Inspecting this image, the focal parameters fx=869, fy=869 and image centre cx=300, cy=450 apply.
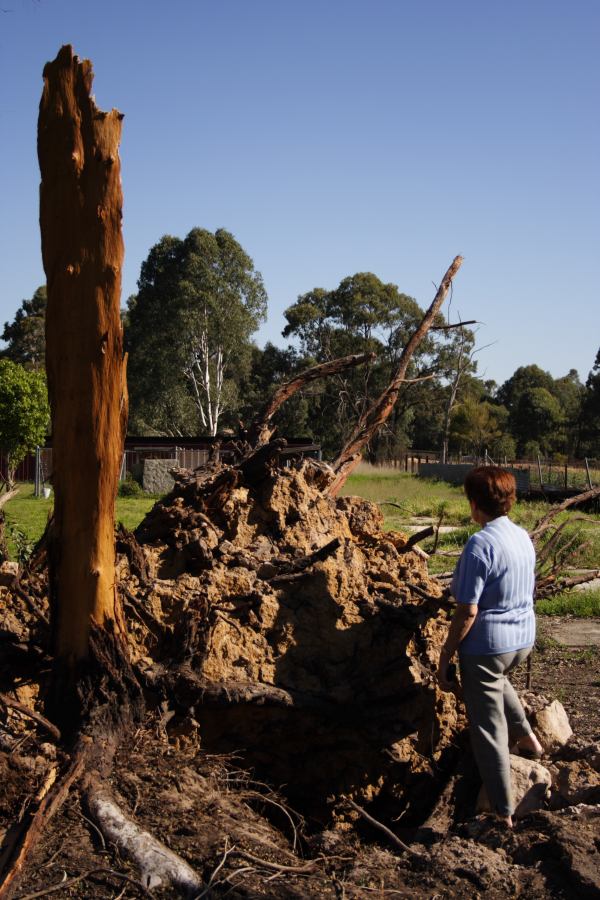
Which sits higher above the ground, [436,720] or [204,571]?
[204,571]

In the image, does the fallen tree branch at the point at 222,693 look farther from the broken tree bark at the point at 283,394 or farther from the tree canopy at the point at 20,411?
the tree canopy at the point at 20,411

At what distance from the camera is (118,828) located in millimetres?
2957

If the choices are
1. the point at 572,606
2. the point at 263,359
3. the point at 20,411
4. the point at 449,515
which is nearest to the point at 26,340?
the point at 263,359

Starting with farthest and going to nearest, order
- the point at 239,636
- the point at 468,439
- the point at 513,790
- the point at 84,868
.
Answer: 1. the point at 468,439
2. the point at 239,636
3. the point at 513,790
4. the point at 84,868

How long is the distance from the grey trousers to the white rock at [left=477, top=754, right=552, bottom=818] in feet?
0.41

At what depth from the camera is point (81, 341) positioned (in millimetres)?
3336

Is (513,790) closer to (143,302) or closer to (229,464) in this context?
(229,464)

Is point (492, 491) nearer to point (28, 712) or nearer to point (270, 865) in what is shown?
point (270, 865)

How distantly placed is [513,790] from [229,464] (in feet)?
7.68

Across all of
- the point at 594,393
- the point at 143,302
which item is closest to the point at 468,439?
the point at 594,393

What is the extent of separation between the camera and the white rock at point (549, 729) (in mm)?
4133

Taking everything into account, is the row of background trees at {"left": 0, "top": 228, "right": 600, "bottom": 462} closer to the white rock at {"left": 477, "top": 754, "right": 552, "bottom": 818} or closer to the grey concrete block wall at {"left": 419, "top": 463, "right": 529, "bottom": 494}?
the grey concrete block wall at {"left": 419, "top": 463, "right": 529, "bottom": 494}

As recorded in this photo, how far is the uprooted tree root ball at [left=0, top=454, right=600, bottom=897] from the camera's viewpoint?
2971 millimetres

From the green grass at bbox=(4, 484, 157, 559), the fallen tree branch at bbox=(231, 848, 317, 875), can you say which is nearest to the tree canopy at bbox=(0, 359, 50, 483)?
the green grass at bbox=(4, 484, 157, 559)
